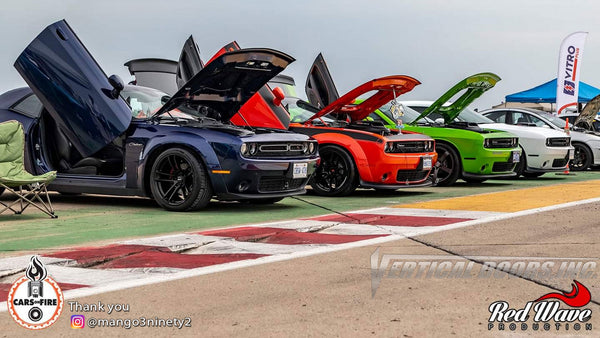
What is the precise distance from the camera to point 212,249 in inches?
277

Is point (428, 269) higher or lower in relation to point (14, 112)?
lower

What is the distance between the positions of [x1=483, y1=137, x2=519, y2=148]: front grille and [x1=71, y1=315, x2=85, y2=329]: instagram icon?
1055 centimetres

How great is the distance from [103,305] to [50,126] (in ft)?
19.9

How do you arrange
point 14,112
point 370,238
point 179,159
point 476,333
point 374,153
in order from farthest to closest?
point 374,153, point 14,112, point 179,159, point 370,238, point 476,333

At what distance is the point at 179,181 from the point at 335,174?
3004mm

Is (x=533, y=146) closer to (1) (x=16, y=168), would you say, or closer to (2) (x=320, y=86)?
(2) (x=320, y=86)

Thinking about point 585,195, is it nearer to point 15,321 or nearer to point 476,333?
point 476,333

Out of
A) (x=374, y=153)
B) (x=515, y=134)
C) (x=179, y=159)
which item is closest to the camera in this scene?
(x=179, y=159)

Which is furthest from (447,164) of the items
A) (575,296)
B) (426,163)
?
(575,296)

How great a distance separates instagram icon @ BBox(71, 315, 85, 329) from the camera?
4.56m

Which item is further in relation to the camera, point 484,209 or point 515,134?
point 515,134

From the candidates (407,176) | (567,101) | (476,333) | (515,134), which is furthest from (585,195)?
(567,101)

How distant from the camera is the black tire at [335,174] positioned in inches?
476

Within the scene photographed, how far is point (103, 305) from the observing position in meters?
4.97
